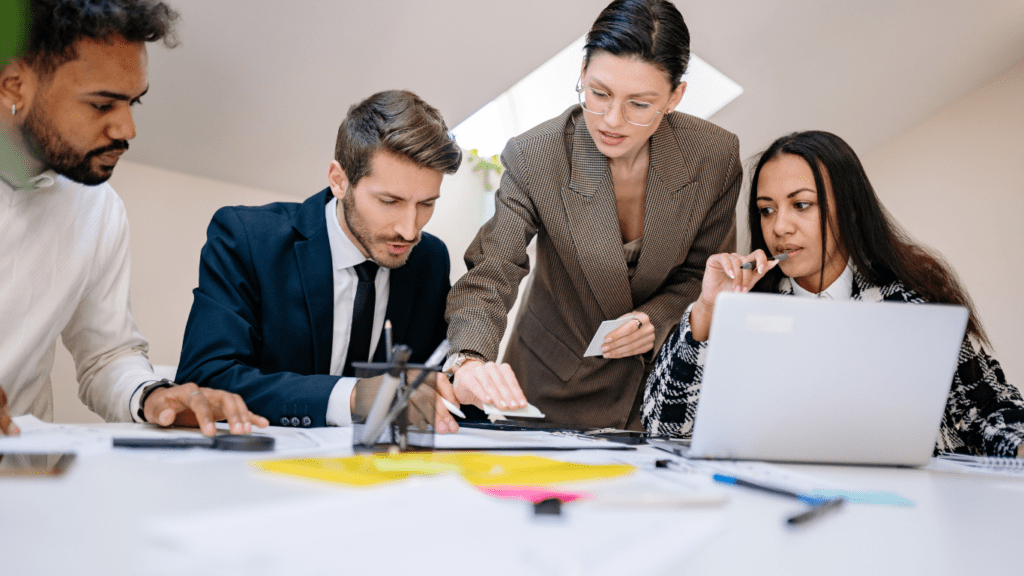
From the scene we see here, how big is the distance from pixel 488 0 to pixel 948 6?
2431 mm

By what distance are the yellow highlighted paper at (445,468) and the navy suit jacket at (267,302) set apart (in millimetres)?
648

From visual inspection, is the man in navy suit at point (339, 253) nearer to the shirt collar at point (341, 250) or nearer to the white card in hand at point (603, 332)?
the shirt collar at point (341, 250)

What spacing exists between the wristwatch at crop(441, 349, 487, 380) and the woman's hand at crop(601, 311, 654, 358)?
0.34 metres

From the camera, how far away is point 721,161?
2180 millimetres

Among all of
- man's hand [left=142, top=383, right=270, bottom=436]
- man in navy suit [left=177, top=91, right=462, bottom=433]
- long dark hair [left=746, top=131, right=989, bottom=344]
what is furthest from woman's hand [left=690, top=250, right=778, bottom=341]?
man's hand [left=142, top=383, right=270, bottom=436]

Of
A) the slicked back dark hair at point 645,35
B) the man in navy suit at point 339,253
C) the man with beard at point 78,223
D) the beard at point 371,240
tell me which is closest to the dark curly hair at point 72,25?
the man with beard at point 78,223

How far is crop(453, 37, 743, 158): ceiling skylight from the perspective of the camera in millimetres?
3950

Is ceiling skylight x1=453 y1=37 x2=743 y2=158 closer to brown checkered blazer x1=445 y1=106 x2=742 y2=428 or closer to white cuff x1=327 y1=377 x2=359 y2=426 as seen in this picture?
brown checkered blazer x1=445 y1=106 x2=742 y2=428

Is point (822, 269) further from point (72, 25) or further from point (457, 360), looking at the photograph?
point (72, 25)

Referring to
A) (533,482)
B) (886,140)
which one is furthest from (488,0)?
(886,140)

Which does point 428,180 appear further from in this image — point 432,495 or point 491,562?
point 491,562

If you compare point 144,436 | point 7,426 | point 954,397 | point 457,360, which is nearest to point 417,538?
point 144,436

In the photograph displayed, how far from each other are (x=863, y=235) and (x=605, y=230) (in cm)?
67

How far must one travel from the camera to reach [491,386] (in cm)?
144
